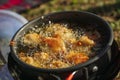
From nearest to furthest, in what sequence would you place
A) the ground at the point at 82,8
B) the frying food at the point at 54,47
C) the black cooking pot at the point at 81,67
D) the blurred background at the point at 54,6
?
the black cooking pot at the point at 81,67 → the frying food at the point at 54,47 → the ground at the point at 82,8 → the blurred background at the point at 54,6

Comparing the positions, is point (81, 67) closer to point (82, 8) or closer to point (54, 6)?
point (82, 8)

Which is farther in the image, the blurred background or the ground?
the blurred background

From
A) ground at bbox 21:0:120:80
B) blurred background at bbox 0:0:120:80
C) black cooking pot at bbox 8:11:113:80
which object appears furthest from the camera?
blurred background at bbox 0:0:120:80

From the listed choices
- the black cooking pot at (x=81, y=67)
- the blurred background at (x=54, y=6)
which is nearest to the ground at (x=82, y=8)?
the blurred background at (x=54, y=6)

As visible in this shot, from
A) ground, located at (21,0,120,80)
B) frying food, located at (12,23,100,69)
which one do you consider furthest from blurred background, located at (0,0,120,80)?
frying food, located at (12,23,100,69)

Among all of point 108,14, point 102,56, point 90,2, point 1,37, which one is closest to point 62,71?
point 102,56

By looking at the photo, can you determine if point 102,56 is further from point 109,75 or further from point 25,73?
point 25,73

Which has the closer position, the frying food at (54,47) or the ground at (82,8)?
the frying food at (54,47)

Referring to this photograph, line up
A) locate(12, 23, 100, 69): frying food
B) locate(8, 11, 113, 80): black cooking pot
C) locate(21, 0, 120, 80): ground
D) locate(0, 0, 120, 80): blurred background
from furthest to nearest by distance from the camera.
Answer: locate(0, 0, 120, 80): blurred background, locate(21, 0, 120, 80): ground, locate(12, 23, 100, 69): frying food, locate(8, 11, 113, 80): black cooking pot

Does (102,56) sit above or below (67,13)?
below

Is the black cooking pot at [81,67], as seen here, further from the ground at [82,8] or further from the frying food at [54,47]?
the ground at [82,8]

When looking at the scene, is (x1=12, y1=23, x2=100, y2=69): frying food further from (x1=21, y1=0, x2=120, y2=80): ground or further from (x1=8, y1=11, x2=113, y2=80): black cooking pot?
(x1=21, y1=0, x2=120, y2=80): ground
